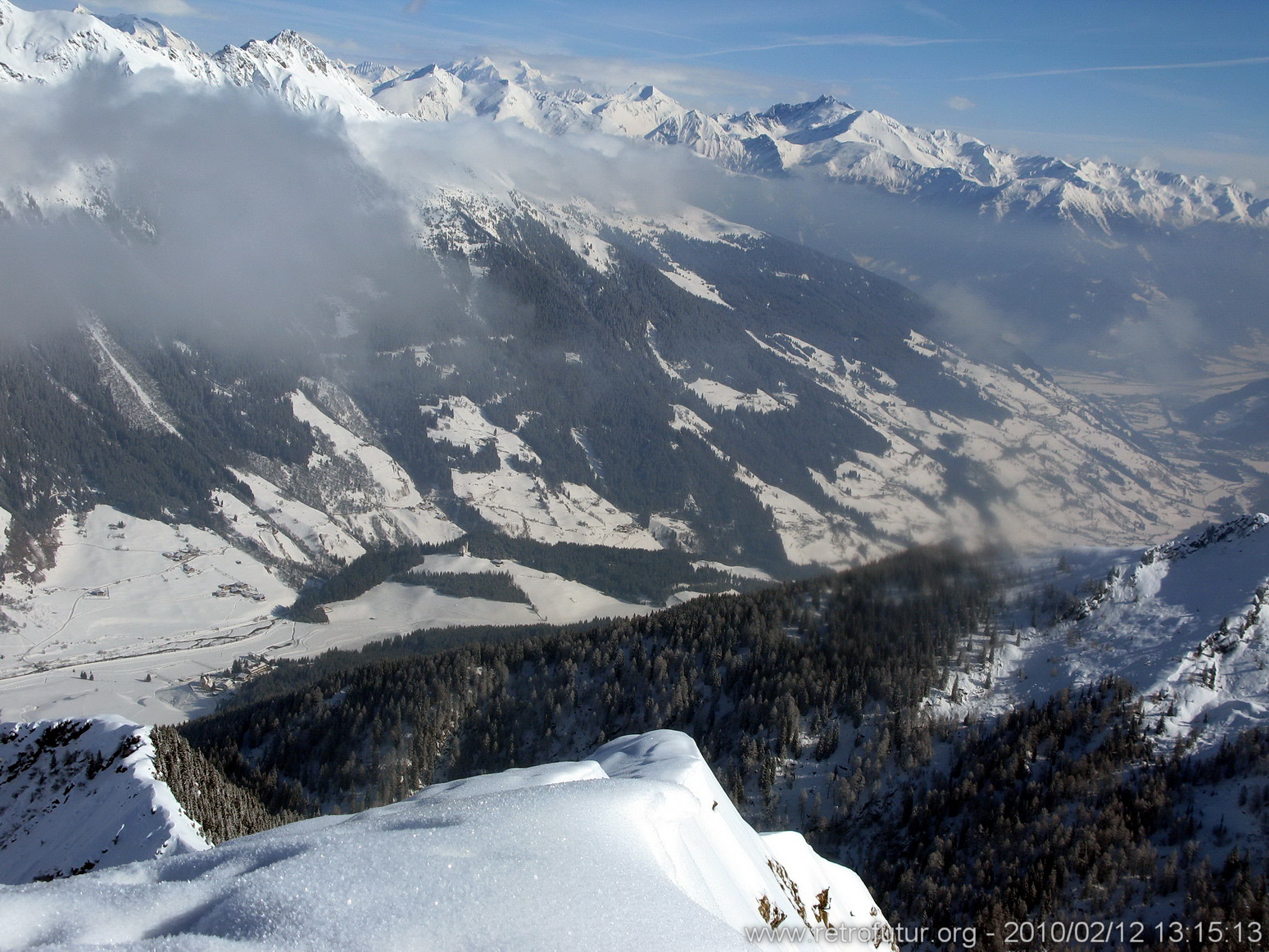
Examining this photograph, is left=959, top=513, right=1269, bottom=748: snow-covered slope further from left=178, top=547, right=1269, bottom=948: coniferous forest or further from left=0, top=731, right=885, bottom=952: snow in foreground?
left=0, top=731, right=885, bottom=952: snow in foreground

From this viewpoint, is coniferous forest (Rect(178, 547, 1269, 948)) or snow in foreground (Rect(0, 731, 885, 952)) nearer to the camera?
snow in foreground (Rect(0, 731, 885, 952))

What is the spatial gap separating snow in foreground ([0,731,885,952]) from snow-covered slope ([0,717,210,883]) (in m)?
35.4

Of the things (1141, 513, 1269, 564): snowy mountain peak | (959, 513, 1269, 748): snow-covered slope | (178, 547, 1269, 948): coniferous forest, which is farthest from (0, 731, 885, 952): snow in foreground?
(1141, 513, 1269, 564): snowy mountain peak

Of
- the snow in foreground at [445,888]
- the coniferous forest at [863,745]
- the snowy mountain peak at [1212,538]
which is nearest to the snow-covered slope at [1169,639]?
the snowy mountain peak at [1212,538]

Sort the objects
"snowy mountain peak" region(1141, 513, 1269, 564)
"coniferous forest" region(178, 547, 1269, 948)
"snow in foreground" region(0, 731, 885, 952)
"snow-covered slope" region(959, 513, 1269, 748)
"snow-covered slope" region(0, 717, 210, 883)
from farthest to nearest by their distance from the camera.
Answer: "snowy mountain peak" region(1141, 513, 1269, 564), "snow-covered slope" region(959, 513, 1269, 748), "coniferous forest" region(178, 547, 1269, 948), "snow-covered slope" region(0, 717, 210, 883), "snow in foreground" region(0, 731, 885, 952)

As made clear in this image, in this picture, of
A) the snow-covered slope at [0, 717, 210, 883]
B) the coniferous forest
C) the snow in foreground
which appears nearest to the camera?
the snow in foreground

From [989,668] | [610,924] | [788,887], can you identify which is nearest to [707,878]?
[610,924]

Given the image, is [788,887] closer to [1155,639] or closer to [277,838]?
[277,838]

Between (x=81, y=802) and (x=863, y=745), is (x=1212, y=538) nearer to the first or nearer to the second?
(x=863, y=745)

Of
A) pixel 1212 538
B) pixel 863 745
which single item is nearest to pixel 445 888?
pixel 863 745

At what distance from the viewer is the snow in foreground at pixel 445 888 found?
72.5 ft

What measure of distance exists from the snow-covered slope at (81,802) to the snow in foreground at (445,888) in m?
35.4

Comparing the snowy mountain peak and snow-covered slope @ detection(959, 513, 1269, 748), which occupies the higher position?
the snowy mountain peak

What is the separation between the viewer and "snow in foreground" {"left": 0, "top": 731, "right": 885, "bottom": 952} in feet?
72.5
